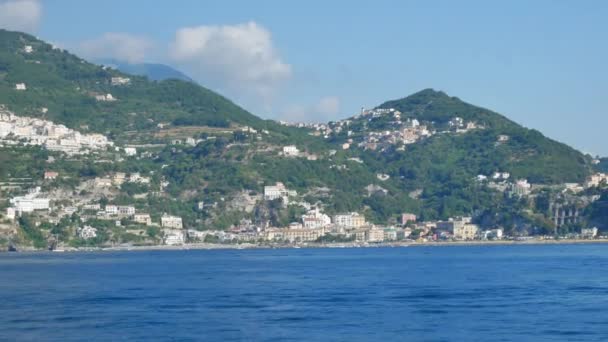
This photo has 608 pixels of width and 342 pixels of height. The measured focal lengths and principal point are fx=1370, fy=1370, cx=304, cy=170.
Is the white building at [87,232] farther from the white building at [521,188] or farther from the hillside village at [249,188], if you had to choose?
the white building at [521,188]

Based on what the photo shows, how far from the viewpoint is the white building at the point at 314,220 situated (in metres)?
154

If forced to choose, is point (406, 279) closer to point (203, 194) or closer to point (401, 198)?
point (203, 194)

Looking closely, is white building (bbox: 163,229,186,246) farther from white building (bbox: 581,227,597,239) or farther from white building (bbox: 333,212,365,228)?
white building (bbox: 581,227,597,239)

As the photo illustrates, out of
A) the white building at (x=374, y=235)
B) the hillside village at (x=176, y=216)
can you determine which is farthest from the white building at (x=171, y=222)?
the white building at (x=374, y=235)

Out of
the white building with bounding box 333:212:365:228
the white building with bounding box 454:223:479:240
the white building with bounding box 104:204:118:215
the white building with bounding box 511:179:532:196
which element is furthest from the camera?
the white building with bounding box 511:179:532:196

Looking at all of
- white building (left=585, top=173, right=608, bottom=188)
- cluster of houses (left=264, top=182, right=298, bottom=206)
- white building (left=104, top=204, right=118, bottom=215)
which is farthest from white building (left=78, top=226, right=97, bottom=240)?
white building (left=585, top=173, right=608, bottom=188)

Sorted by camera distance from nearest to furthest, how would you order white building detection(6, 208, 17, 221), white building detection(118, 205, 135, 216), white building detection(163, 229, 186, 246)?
white building detection(6, 208, 17, 221) → white building detection(163, 229, 186, 246) → white building detection(118, 205, 135, 216)

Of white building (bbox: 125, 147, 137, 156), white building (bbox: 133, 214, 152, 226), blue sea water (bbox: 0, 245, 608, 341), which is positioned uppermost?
white building (bbox: 125, 147, 137, 156)

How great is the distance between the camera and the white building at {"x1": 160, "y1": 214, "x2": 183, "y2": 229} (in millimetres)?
143125

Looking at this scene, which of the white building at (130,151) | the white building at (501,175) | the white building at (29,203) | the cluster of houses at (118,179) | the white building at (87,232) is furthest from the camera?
the white building at (501,175)

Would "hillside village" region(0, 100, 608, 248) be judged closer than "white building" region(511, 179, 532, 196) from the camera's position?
Yes

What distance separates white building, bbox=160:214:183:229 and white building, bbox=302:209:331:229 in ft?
52.1

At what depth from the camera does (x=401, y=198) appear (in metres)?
176

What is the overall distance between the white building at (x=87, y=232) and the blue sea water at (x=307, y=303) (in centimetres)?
4511
